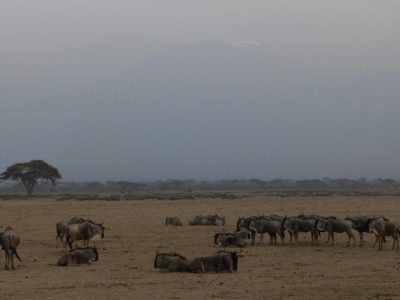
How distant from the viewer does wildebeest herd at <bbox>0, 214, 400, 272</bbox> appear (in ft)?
60.5

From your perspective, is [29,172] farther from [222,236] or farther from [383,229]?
[383,229]

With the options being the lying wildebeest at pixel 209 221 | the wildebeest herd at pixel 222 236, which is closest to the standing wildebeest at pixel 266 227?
the wildebeest herd at pixel 222 236

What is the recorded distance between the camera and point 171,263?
1850cm

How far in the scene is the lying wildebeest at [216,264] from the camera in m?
18.2

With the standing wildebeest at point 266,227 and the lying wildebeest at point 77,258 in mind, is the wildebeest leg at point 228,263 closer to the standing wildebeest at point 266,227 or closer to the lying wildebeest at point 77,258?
the lying wildebeest at point 77,258

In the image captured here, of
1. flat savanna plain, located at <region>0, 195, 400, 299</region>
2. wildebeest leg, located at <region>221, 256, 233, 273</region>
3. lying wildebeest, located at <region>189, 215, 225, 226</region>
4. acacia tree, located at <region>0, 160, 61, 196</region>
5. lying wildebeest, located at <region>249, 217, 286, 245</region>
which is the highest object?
acacia tree, located at <region>0, 160, 61, 196</region>

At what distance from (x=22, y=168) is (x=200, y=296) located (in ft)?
254

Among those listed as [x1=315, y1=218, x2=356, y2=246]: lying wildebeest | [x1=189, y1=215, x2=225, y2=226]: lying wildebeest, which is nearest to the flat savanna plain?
[x1=315, y1=218, x2=356, y2=246]: lying wildebeest

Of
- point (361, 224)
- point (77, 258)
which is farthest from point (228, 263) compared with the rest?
point (361, 224)

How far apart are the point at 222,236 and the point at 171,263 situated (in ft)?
21.2

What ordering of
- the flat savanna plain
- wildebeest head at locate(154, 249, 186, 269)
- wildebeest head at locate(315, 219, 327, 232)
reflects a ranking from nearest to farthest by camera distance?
1. the flat savanna plain
2. wildebeest head at locate(154, 249, 186, 269)
3. wildebeest head at locate(315, 219, 327, 232)

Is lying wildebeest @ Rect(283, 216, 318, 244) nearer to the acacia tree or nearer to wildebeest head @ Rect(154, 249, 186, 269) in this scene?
wildebeest head @ Rect(154, 249, 186, 269)

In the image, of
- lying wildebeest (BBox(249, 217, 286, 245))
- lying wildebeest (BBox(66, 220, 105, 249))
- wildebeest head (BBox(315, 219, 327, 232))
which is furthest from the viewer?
lying wildebeest (BBox(249, 217, 286, 245))

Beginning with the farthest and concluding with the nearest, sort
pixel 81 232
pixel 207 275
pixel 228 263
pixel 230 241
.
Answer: pixel 230 241 < pixel 81 232 < pixel 228 263 < pixel 207 275
